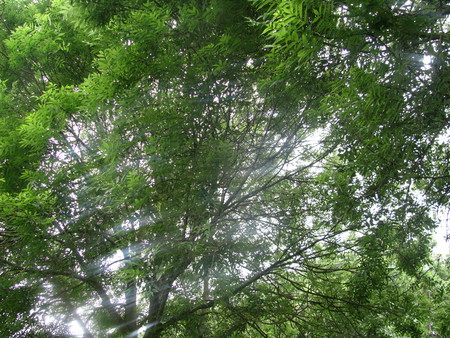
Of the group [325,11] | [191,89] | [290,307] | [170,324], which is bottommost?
[290,307]

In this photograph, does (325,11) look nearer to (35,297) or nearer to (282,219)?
(282,219)

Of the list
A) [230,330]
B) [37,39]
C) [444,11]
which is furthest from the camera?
[230,330]

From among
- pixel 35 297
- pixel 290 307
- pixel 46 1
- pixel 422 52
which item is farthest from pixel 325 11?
pixel 35 297

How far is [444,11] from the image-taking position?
214 centimetres

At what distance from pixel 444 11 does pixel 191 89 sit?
2.40 meters

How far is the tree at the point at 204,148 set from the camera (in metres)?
2.40

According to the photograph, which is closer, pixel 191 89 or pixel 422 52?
pixel 422 52

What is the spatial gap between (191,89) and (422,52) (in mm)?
2327

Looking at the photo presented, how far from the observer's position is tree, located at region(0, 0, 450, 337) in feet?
7.87

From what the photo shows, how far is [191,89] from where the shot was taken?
3.44 meters

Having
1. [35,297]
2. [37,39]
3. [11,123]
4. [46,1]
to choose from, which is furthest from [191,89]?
[35,297]

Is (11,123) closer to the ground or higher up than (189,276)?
higher up

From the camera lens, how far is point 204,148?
3.52 meters

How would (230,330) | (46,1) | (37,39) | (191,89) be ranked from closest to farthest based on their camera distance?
(191,89) → (37,39) → (230,330) → (46,1)
